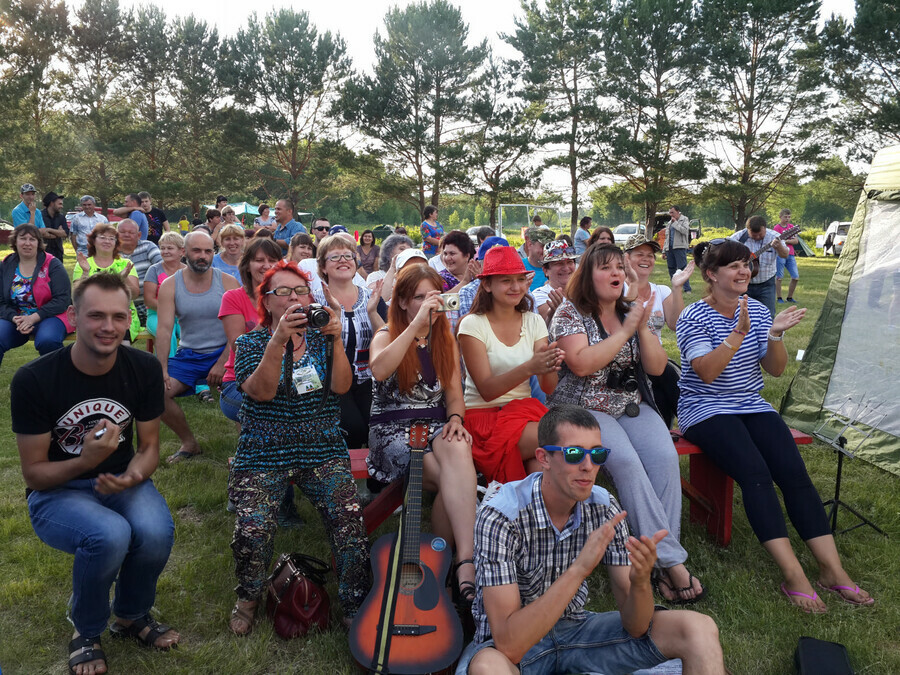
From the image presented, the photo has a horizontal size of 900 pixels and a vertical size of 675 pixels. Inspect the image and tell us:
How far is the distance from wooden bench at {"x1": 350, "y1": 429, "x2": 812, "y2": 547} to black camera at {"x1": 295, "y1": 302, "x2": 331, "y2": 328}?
877mm

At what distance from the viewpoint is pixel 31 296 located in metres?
5.62

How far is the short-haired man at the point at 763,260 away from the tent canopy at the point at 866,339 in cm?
180

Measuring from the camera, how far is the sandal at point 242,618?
9.42 feet

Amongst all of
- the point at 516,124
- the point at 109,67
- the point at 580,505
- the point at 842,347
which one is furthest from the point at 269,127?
the point at 580,505

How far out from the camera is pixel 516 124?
93.0 ft

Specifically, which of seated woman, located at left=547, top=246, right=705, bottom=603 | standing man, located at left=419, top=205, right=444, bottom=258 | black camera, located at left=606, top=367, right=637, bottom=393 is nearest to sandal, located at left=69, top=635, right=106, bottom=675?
seated woman, located at left=547, top=246, right=705, bottom=603

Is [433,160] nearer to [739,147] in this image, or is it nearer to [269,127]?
[269,127]

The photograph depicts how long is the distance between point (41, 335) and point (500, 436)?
4303 mm

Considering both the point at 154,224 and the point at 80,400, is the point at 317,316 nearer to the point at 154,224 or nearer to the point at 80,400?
the point at 80,400

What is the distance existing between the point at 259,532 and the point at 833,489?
3.75 meters

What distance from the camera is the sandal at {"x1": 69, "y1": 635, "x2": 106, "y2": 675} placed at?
2584mm

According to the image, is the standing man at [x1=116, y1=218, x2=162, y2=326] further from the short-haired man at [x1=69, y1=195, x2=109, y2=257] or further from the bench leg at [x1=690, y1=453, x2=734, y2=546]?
the bench leg at [x1=690, y1=453, x2=734, y2=546]

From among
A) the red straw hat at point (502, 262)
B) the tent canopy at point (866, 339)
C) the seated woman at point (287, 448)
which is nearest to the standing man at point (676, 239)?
the tent canopy at point (866, 339)

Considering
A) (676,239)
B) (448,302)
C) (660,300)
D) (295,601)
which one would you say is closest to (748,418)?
(660,300)
